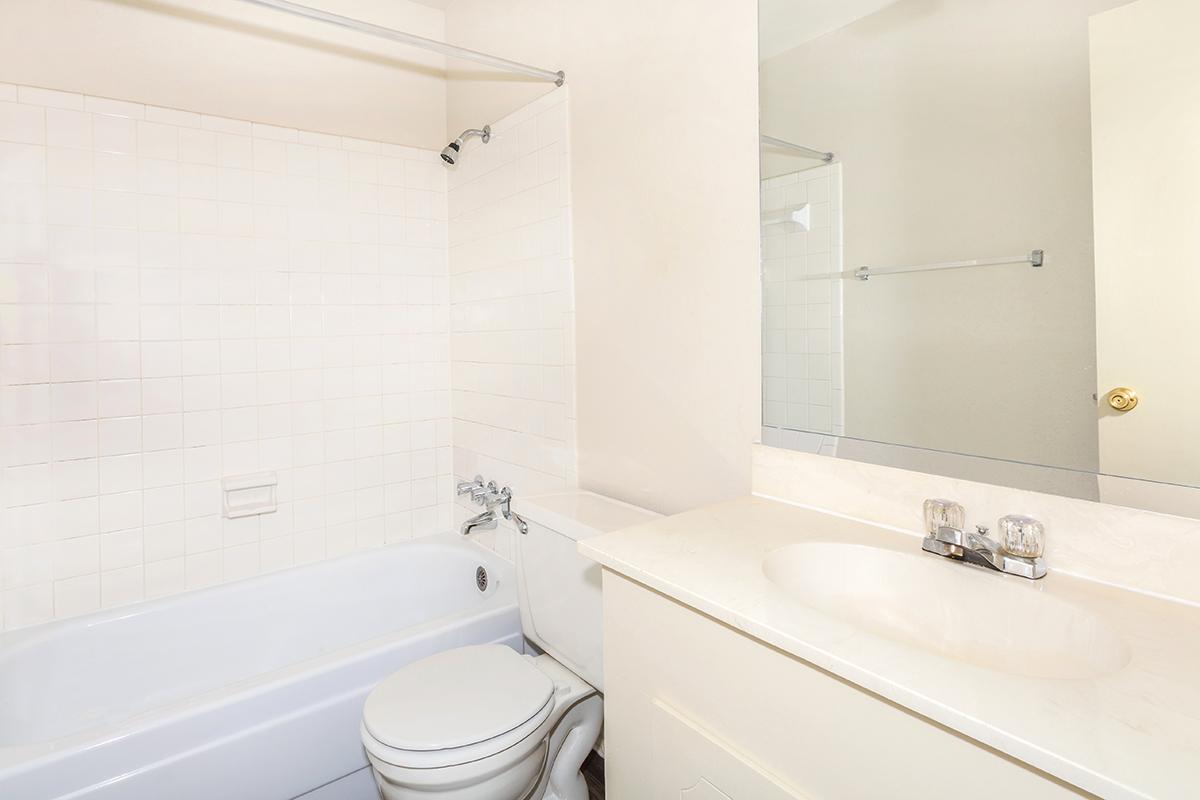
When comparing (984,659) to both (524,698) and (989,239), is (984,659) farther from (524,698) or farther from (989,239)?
(524,698)

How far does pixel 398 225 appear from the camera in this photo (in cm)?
253

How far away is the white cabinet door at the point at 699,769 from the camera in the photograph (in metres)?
0.81

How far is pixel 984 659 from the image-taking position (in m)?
0.89

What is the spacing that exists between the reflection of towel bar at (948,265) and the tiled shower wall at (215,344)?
3.16 ft

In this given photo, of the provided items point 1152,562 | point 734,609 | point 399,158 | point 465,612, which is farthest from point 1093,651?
point 399,158

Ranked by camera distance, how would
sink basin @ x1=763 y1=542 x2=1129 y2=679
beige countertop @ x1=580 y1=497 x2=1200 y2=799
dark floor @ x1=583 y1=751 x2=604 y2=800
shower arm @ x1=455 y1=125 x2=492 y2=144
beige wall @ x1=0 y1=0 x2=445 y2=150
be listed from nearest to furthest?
beige countertop @ x1=580 y1=497 x2=1200 y2=799, sink basin @ x1=763 y1=542 x2=1129 y2=679, dark floor @ x1=583 y1=751 x2=604 y2=800, beige wall @ x1=0 y1=0 x2=445 y2=150, shower arm @ x1=455 y1=125 x2=492 y2=144

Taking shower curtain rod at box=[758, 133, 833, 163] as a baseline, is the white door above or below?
below

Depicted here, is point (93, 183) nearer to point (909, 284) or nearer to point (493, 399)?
point (493, 399)

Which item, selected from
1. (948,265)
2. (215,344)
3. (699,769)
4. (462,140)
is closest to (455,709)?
(699,769)

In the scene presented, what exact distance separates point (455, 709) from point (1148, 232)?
144 centimetres

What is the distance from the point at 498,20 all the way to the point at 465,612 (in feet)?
6.59

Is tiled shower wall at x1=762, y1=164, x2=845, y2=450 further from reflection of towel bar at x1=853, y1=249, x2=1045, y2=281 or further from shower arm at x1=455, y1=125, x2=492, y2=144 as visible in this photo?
shower arm at x1=455, y1=125, x2=492, y2=144

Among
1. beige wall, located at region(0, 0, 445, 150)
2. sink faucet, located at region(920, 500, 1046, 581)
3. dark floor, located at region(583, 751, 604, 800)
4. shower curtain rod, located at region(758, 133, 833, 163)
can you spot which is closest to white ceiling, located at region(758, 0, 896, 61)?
shower curtain rod, located at region(758, 133, 833, 163)

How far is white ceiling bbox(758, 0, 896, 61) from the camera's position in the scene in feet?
4.15
